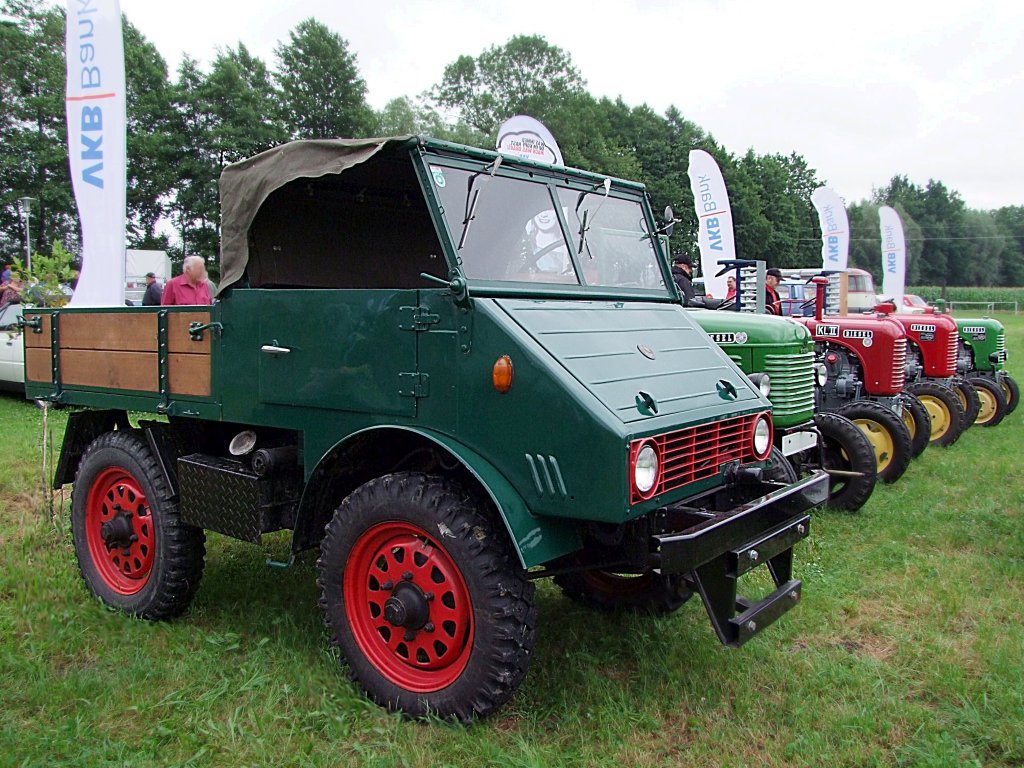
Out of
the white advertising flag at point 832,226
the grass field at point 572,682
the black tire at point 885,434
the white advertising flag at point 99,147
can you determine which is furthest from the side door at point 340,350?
the white advertising flag at point 832,226

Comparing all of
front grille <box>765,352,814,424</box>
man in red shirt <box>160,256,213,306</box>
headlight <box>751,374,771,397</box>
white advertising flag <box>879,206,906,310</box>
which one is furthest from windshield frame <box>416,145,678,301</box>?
white advertising flag <box>879,206,906,310</box>

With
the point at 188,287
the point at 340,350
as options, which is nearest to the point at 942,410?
the point at 188,287

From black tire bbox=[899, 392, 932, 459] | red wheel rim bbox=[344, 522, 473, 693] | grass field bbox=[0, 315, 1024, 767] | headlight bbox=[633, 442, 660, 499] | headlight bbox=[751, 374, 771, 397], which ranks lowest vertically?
grass field bbox=[0, 315, 1024, 767]

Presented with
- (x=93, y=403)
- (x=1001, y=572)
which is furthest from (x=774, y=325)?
(x=93, y=403)

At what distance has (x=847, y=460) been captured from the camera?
687cm

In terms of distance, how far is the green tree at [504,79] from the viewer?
5153 cm

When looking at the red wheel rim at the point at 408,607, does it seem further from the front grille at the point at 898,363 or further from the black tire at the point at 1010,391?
the black tire at the point at 1010,391

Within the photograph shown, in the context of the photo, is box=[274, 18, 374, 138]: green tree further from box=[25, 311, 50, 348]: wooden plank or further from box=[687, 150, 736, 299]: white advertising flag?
box=[25, 311, 50, 348]: wooden plank

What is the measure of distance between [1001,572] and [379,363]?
13.4 ft

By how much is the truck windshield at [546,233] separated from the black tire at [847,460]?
286 centimetres

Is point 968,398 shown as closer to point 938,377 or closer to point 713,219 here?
point 938,377

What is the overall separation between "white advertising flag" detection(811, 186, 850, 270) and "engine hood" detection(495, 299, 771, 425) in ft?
62.4

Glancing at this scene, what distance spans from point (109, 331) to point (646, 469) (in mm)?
3039

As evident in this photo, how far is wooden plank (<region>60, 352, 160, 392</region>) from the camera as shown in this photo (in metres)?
4.33
